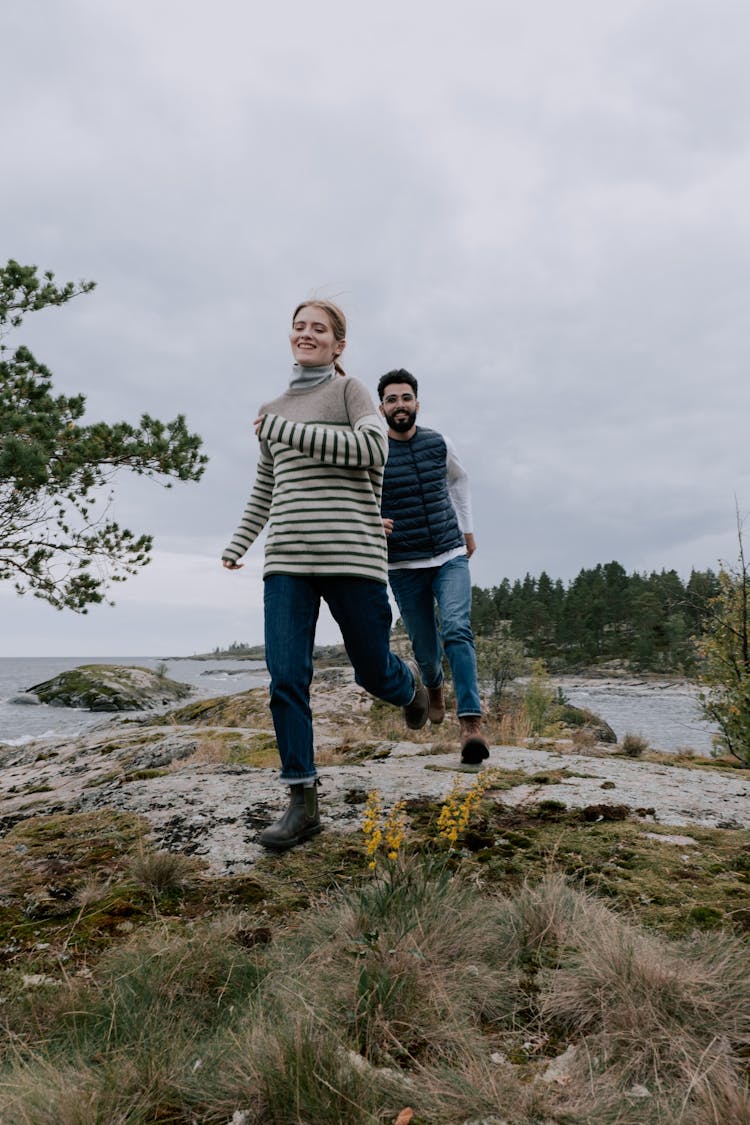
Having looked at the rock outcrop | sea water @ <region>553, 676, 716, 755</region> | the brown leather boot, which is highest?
the brown leather boot

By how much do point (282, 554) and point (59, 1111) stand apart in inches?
90.1

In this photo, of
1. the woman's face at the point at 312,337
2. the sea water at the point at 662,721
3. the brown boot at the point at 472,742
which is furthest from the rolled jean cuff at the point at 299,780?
the sea water at the point at 662,721

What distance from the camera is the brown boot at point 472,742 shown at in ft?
15.2

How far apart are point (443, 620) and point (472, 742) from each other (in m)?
0.93

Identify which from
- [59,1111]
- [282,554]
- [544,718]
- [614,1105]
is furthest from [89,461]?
[544,718]

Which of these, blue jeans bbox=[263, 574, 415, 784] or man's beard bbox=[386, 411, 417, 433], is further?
man's beard bbox=[386, 411, 417, 433]

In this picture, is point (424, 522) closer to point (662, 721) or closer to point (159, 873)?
point (159, 873)

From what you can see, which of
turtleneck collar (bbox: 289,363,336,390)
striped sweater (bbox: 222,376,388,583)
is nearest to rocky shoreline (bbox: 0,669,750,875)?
striped sweater (bbox: 222,376,388,583)

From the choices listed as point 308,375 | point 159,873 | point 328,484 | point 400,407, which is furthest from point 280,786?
point 400,407

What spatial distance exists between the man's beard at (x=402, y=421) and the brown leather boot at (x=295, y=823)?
292 cm

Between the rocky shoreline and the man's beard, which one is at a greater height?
the man's beard

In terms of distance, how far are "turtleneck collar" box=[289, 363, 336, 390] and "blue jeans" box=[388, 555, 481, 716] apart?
6.52 ft

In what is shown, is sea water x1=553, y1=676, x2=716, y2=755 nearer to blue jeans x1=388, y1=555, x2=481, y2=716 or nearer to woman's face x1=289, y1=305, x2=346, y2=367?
blue jeans x1=388, y1=555, x2=481, y2=716

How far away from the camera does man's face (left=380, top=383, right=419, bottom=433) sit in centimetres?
504
